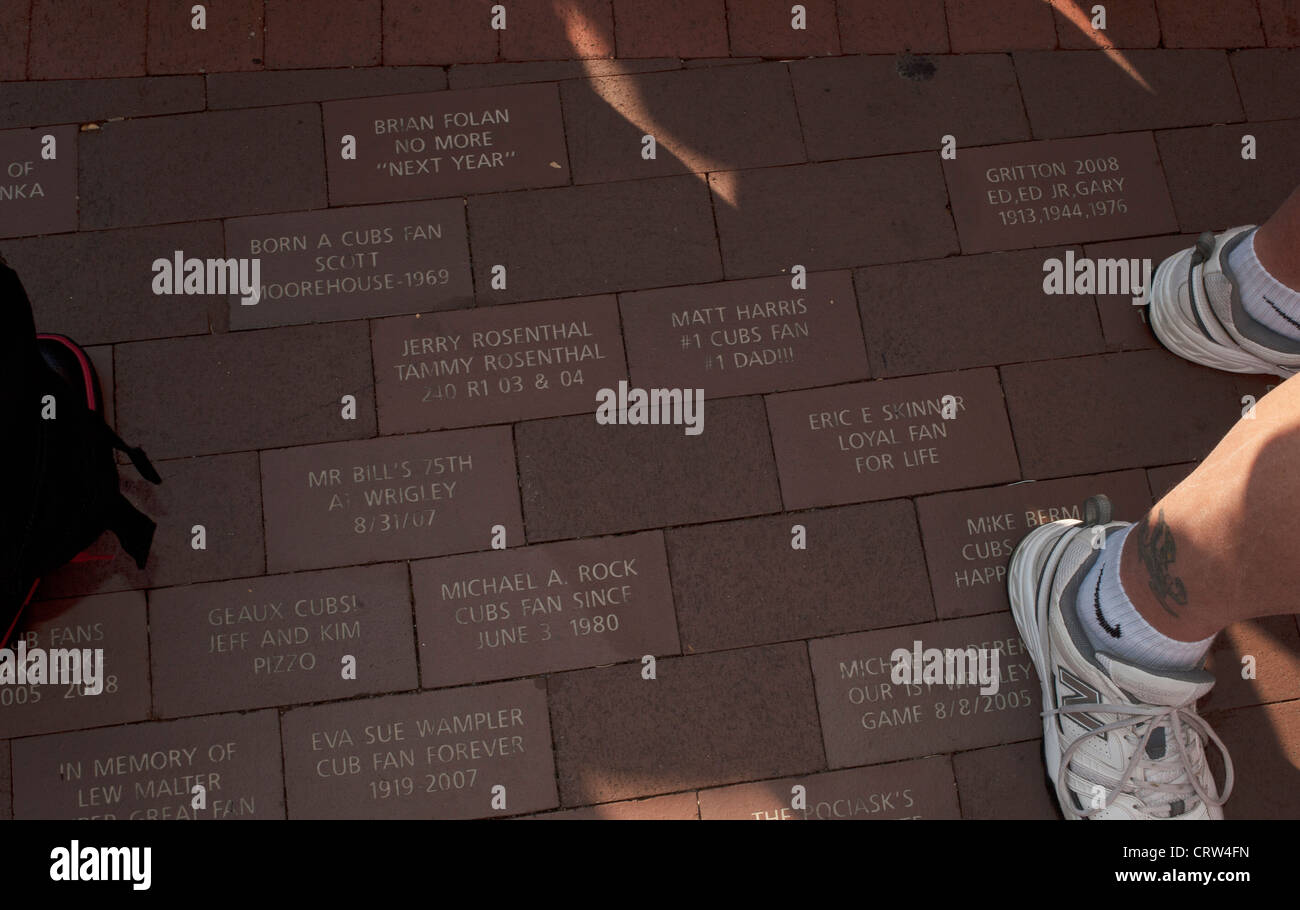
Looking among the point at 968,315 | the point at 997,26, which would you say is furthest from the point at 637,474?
the point at 997,26

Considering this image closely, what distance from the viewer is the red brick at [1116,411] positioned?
3234 mm

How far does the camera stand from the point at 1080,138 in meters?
3.54

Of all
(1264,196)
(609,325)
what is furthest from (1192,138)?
(609,325)

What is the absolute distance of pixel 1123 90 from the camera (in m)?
3.61

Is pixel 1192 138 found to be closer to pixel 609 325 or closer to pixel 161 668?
pixel 609 325

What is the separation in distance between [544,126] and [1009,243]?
5.66ft

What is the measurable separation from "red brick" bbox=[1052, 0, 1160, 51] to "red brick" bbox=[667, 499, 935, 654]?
2.02m

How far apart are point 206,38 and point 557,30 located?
50.2 inches

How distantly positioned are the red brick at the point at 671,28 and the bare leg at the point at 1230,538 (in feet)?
7.51

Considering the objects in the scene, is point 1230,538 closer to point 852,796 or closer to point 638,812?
point 852,796

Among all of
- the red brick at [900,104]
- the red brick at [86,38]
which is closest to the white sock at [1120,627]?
→ the red brick at [900,104]

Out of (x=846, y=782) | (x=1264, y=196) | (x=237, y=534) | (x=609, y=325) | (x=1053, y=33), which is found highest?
(x=1053, y=33)

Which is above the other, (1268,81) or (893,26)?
(893,26)

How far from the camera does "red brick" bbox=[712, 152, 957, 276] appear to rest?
3.36 metres
